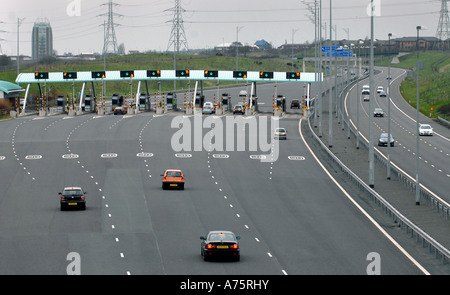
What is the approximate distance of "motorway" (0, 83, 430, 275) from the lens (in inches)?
1538

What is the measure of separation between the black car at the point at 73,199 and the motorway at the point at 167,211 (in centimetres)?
59

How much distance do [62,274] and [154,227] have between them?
12.5m

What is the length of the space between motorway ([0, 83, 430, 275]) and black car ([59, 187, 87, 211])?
0.59 metres

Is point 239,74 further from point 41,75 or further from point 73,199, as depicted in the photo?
point 73,199

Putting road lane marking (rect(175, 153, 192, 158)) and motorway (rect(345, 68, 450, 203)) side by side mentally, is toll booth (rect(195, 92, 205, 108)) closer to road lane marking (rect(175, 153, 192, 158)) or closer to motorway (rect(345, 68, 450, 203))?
Result: motorway (rect(345, 68, 450, 203))

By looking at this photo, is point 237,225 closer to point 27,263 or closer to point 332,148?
point 27,263

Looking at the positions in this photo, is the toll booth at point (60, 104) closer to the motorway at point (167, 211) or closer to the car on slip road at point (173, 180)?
the motorway at point (167, 211)

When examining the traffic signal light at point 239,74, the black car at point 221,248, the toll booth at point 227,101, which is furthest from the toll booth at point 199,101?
the black car at point 221,248

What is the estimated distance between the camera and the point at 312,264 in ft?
127

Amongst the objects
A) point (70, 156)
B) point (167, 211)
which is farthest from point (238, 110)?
point (167, 211)

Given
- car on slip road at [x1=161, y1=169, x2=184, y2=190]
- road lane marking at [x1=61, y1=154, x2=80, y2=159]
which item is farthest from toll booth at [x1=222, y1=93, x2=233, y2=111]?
car on slip road at [x1=161, y1=169, x2=184, y2=190]

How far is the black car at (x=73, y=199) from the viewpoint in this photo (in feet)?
173
